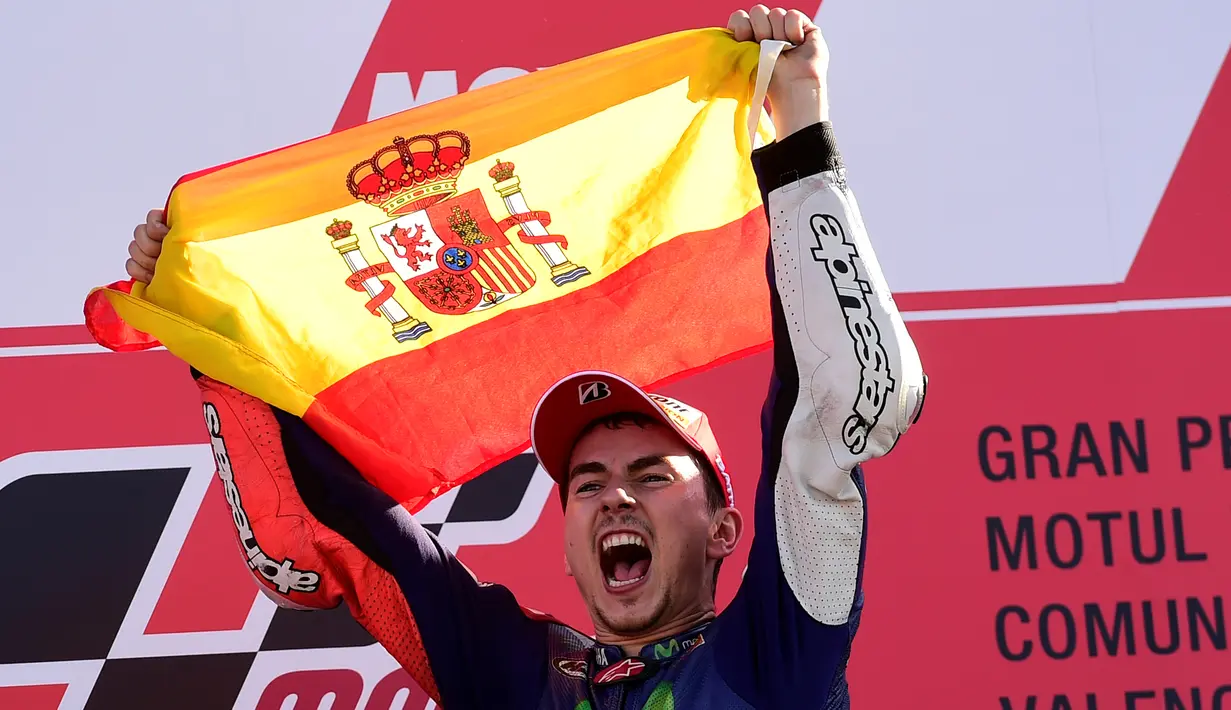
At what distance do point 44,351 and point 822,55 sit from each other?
1190 millimetres

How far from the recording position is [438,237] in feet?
5.51

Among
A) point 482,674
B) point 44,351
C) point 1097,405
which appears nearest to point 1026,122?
point 1097,405

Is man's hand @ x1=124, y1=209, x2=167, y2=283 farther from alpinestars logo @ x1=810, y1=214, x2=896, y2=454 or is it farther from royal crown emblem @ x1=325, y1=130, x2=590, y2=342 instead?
alpinestars logo @ x1=810, y1=214, x2=896, y2=454

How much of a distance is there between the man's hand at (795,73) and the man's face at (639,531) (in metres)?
0.39

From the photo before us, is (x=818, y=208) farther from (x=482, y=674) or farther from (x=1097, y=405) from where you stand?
(x=1097, y=405)

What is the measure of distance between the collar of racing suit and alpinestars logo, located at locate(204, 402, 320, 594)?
357mm

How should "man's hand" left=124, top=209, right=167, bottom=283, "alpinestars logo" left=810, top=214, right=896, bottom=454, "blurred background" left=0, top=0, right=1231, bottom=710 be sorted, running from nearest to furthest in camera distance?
"alpinestars logo" left=810, top=214, right=896, bottom=454, "man's hand" left=124, top=209, right=167, bottom=283, "blurred background" left=0, top=0, right=1231, bottom=710

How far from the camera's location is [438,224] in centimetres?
168

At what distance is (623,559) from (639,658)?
0.14 metres

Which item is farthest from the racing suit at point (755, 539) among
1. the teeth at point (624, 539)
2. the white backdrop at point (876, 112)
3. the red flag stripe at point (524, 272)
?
the white backdrop at point (876, 112)

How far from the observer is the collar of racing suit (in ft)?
4.77

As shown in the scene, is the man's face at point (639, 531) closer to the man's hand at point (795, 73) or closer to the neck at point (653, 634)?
the neck at point (653, 634)

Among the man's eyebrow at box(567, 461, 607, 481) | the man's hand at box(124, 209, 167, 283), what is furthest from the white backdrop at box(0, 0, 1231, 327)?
the man's eyebrow at box(567, 461, 607, 481)

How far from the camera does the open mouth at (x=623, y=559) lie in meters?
1.53
